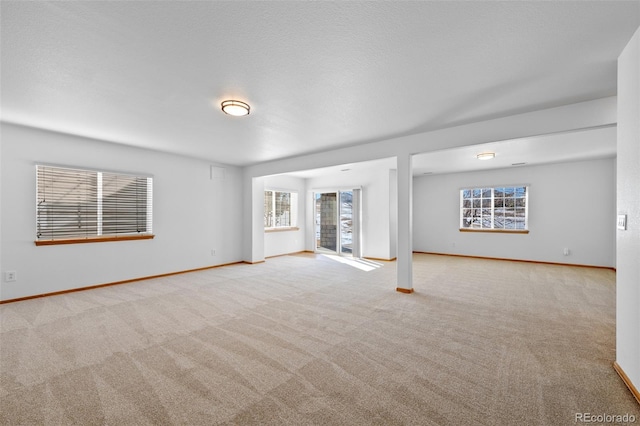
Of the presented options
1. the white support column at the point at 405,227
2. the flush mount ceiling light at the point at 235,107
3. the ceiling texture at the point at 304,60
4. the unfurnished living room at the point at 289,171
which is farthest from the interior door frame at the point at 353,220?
the flush mount ceiling light at the point at 235,107

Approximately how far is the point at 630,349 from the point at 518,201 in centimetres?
598

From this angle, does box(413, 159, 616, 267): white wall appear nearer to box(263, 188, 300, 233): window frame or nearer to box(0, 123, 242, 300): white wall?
box(263, 188, 300, 233): window frame

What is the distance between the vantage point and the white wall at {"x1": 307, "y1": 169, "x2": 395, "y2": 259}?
23.1ft

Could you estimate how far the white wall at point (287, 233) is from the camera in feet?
25.0

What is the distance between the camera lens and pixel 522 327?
2.89 metres

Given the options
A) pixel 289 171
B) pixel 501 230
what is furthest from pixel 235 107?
pixel 501 230

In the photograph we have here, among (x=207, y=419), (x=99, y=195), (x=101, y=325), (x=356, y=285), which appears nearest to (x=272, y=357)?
(x=207, y=419)

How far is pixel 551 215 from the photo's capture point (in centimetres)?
642

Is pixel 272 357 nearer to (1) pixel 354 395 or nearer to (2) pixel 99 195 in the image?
(1) pixel 354 395

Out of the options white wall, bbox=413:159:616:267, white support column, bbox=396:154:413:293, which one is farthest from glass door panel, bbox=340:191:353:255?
white support column, bbox=396:154:413:293

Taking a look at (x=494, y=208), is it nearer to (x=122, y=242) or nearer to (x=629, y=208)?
(x=629, y=208)

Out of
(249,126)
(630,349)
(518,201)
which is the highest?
(249,126)

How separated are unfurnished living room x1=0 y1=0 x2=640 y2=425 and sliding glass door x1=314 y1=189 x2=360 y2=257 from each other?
6.72ft

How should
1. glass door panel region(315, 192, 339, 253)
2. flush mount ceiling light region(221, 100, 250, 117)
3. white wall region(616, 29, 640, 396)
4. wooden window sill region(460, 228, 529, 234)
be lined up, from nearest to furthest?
white wall region(616, 29, 640, 396) → flush mount ceiling light region(221, 100, 250, 117) → wooden window sill region(460, 228, 529, 234) → glass door panel region(315, 192, 339, 253)
